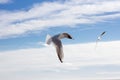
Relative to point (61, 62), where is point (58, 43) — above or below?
above

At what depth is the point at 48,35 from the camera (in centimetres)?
838

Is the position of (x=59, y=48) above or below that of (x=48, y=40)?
below

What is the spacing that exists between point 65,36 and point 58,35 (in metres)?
0.27

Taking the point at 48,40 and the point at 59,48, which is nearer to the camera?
the point at 59,48

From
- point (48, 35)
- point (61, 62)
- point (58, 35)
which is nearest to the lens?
point (61, 62)

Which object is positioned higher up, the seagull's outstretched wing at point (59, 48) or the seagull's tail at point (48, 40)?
the seagull's tail at point (48, 40)

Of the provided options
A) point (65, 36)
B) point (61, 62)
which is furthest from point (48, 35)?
point (61, 62)

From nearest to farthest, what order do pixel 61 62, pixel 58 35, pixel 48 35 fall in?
pixel 61 62 < pixel 58 35 < pixel 48 35

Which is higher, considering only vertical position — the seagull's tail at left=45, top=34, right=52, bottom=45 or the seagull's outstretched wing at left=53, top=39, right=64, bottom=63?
the seagull's tail at left=45, top=34, right=52, bottom=45

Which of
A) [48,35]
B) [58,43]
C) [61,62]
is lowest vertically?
[61,62]

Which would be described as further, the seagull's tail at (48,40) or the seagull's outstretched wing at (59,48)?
the seagull's tail at (48,40)

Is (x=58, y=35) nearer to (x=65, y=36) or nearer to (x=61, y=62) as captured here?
(x=65, y=36)

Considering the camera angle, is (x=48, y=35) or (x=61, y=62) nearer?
(x=61, y=62)

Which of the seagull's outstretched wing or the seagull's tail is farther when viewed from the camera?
the seagull's tail
